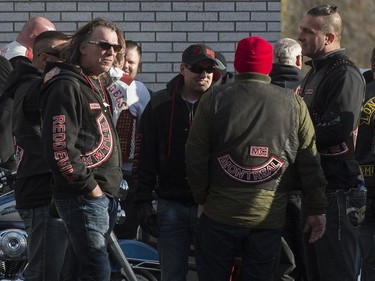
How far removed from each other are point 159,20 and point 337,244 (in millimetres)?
4190

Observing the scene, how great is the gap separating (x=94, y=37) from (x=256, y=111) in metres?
0.97

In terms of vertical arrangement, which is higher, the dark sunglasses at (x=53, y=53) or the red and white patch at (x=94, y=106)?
the dark sunglasses at (x=53, y=53)

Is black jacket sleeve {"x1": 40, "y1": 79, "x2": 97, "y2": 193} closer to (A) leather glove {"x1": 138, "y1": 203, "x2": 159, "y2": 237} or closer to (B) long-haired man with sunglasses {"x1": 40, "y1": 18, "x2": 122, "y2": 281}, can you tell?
(B) long-haired man with sunglasses {"x1": 40, "y1": 18, "x2": 122, "y2": 281}

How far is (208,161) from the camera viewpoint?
5395mm

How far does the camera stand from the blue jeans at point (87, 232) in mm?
5398

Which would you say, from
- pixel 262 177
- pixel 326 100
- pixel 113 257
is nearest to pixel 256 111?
pixel 262 177

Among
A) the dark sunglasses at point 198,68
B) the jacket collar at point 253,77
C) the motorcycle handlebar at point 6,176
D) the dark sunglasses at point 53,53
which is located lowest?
Result: the motorcycle handlebar at point 6,176

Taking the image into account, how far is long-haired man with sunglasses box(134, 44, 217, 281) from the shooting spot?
601cm

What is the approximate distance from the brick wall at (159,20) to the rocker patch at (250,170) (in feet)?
14.3

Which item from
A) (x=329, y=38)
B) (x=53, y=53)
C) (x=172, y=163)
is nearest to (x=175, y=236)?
(x=172, y=163)

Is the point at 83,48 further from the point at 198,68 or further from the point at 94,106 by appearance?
the point at 198,68

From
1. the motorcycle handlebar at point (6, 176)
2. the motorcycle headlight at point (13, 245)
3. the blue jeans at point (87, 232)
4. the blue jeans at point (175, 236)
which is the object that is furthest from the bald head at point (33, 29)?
the blue jeans at point (87, 232)

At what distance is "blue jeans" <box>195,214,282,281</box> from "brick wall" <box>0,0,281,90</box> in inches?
171

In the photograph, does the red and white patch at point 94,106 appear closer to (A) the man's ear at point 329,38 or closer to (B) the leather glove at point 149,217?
(B) the leather glove at point 149,217
